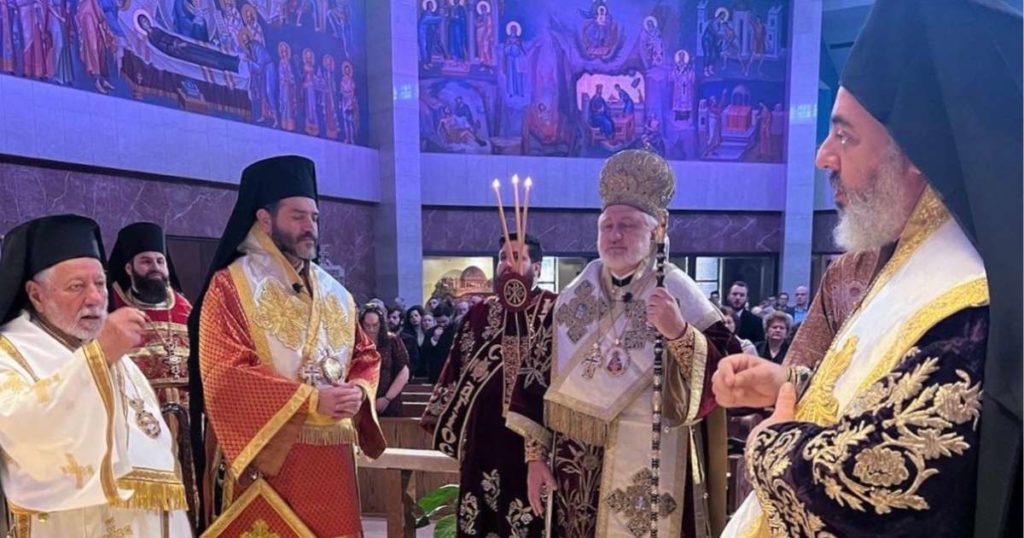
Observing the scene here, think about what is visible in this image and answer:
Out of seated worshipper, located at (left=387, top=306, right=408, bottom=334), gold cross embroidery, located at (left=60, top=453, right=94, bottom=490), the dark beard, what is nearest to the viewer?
gold cross embroidery, located at (left=60, top=453, right=94, bottom=490)

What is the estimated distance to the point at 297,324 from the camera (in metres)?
3.10

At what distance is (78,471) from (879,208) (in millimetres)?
2507

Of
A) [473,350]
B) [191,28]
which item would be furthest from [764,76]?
[473,350]

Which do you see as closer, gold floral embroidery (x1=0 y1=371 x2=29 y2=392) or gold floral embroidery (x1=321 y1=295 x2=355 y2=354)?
gold floral embroidery (x1=0 y1=371 x2=29 y2=392)

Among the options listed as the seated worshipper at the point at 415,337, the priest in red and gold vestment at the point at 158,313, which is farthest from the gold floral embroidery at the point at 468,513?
the seated worshipper at the point at 415,337

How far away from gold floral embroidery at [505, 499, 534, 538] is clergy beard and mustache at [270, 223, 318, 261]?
162 cm

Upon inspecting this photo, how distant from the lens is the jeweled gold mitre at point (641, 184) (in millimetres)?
2752

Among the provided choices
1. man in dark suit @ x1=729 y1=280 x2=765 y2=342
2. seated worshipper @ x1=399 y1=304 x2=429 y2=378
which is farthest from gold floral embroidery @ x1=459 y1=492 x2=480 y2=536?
man in dark suit @ x1=729 y1=280 x2=765 y2=342

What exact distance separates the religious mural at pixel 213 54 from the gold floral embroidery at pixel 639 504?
889cm

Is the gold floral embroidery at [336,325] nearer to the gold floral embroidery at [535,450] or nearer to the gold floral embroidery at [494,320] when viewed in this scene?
the gold floral embroidery at [494,320]

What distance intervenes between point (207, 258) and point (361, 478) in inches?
255

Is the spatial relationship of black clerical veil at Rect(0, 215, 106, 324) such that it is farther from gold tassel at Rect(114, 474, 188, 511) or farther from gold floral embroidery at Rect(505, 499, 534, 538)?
gold floral embroidery at Rect(505, 499, 534, 538)

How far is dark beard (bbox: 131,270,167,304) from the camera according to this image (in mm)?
4156

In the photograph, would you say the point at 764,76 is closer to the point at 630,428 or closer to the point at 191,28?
the point at 191,28
